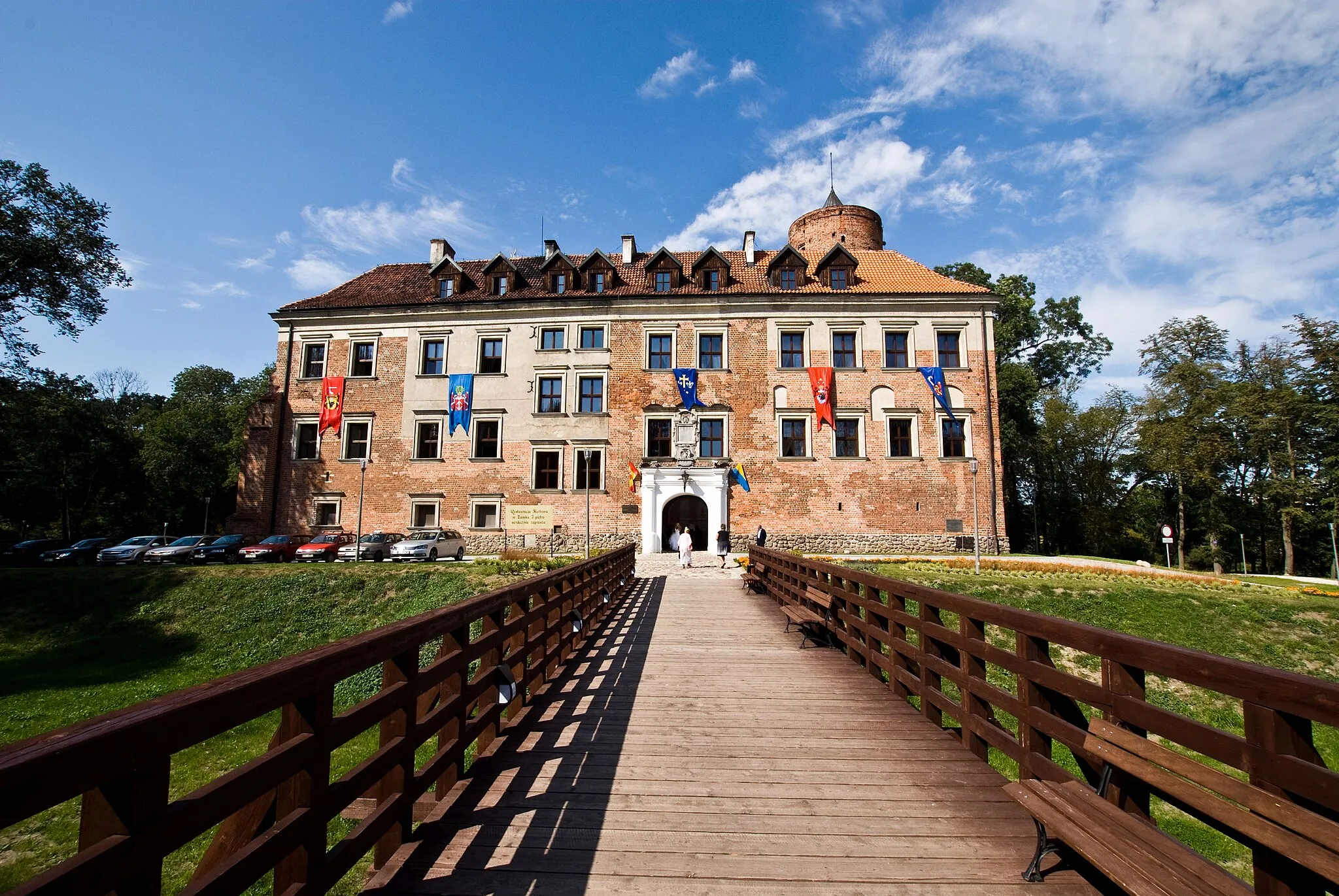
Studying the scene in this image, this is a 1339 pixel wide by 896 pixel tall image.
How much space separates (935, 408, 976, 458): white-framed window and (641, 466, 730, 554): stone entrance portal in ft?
30.9

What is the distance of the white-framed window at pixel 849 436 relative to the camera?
27.4 meters

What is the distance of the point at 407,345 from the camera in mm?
29844

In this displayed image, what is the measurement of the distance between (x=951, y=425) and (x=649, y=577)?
16318mm

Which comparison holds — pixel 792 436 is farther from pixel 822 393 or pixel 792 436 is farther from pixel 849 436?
pixel 849 436

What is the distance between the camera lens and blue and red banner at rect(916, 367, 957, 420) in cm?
2738

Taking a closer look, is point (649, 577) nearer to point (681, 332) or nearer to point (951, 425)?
point (681, 332)

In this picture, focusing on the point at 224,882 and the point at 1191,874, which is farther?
the point at 1191,874

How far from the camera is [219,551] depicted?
2414cm

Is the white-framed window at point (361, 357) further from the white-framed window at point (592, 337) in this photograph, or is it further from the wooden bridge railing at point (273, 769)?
the wooden bridge railing at point (273, 769)

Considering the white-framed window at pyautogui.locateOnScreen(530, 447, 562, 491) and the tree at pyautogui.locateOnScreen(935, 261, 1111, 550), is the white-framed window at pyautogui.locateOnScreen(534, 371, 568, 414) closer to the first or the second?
the white-framed window at pyautogui.locateOnScreen(530, 447, 562, 491)

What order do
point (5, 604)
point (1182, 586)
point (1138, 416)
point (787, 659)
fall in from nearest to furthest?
point (787, 659) → point (1182, 586) → point (5, 604) → point (1138, 416)

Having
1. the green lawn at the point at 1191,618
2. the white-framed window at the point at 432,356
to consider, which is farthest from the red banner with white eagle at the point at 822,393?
the white-framed window at the point at 432,356

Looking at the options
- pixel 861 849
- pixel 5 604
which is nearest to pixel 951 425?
pixel 861 849

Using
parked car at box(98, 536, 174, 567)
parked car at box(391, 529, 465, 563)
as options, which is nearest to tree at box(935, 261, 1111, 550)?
parked car at box(391, 529, 465, 563)
